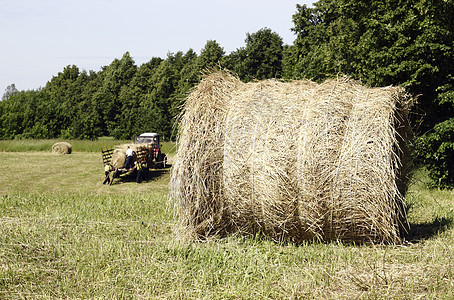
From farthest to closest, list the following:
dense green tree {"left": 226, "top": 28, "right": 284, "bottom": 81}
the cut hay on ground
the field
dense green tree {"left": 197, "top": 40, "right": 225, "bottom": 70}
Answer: dense green tree {"left": 226, "top": 28, "right": 284, "bottom": 81}
dense green tree {"left": 197, "top": 40, "right": 225, "bottom": 70}
the cut hay on ground
the field

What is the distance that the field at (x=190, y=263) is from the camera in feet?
17.6

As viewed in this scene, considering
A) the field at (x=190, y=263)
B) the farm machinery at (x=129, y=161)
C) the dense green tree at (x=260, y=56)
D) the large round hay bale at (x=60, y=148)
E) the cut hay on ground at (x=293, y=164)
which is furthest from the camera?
the dense green tree at (x=260, y=56)

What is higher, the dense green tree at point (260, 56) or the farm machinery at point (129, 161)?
the dense green tree at point (260, 56)

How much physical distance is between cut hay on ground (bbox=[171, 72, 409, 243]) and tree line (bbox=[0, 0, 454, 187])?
1051mm

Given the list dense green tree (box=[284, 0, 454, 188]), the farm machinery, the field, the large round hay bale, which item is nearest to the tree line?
dense green tree (box=[284, 0, 454, 188])

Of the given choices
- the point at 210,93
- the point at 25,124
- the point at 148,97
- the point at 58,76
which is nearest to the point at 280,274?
the point at 210,93

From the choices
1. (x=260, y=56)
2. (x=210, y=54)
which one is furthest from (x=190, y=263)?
(x=260, y=56)

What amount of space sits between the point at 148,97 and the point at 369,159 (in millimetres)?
53209

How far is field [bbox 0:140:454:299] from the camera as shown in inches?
211

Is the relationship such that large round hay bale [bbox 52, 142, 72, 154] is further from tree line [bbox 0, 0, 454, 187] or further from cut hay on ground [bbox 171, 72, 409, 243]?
cut hay on ground [bbox 171, 72, 409, 243]

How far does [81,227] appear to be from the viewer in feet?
26.5

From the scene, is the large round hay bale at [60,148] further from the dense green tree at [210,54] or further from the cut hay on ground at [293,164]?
the cut hay on ground at [293,164]

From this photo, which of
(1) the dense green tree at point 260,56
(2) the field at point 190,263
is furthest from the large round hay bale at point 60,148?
(2) the field at point 190,263

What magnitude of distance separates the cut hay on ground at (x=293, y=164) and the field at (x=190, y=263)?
1.36ft
